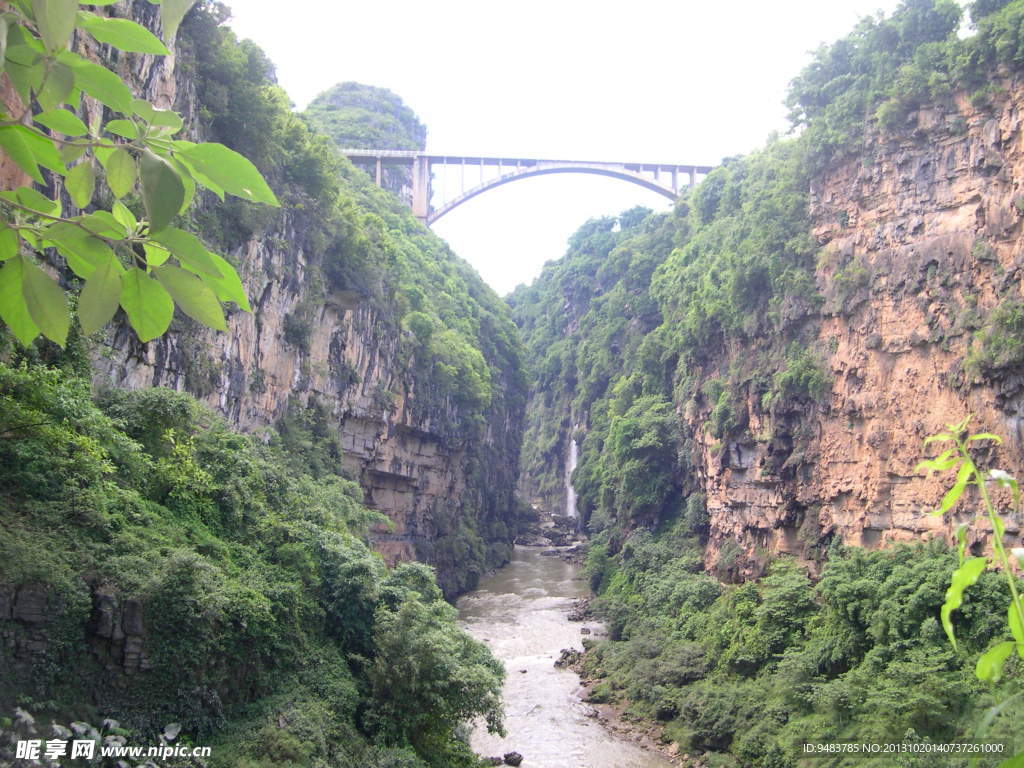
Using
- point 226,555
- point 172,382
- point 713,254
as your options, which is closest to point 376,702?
point 226,555

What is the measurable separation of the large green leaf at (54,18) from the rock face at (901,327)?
16.2m

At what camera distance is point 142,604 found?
9336 millimetres

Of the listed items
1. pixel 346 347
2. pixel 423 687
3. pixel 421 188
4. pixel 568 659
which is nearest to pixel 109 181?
pixel 423 687

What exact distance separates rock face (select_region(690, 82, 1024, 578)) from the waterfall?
968 inches

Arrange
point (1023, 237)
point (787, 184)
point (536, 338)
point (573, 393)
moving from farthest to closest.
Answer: point (536, 338), point (573, 393), point (787, 184), point (1023, 237)

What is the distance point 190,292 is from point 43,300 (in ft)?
0.99

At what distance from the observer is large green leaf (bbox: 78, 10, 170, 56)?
Result: 1320mm

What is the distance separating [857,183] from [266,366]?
16052 millimetres

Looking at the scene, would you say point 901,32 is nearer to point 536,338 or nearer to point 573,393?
point 573,393

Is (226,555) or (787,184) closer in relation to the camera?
(226,555)

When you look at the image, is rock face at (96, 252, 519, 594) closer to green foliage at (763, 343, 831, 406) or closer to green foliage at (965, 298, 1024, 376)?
green foliage at (763, 343, 831, 406)

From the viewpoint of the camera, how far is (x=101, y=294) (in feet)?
4.41

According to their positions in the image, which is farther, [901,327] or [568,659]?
[568,659]

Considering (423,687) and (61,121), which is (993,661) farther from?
(423,687)
